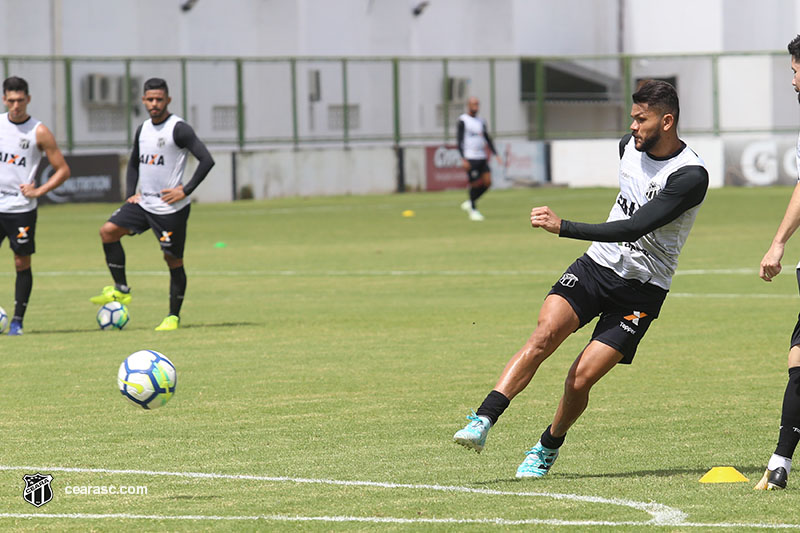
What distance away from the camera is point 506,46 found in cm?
4900

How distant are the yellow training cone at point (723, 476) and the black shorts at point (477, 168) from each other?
2318 cm

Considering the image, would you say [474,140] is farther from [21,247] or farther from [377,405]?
[377,405]

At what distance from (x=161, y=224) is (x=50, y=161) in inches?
47.2

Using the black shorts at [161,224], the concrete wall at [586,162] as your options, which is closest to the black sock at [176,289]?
the black shorts at [161,224]

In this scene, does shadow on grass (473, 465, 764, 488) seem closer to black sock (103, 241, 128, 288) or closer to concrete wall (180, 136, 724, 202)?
black sock (103, 241, 128, 288)

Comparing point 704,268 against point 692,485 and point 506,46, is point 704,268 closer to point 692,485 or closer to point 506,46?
point 692,485

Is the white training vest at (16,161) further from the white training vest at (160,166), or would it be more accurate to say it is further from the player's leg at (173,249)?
the player's leg at (173,249)

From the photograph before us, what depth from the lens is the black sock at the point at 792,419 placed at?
664 cm

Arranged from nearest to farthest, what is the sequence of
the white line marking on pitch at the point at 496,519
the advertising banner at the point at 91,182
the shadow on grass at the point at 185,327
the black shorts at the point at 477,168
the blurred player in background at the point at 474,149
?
the white line marking on pitch at the point at 496,519, the shadow on grass at the point at 185,327, the blurred player in background at the point at 474,149, the black shorts at the point at 477,168, the advertising banner at the point at 91,182

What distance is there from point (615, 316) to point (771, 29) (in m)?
44.6

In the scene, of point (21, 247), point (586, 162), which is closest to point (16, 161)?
point (21, 247)

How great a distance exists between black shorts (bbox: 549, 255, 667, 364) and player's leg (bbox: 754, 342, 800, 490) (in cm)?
76

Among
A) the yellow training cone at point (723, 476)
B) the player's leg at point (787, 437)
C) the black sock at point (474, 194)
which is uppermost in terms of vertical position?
the black sock at point (474, 194)

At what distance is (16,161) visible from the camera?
13.0 m
